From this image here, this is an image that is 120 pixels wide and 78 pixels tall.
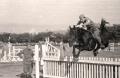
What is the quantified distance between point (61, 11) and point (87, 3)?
2258 millimetres

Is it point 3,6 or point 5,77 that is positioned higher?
point 3,6

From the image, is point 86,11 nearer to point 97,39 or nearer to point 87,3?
point 87,3

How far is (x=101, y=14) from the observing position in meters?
13.3

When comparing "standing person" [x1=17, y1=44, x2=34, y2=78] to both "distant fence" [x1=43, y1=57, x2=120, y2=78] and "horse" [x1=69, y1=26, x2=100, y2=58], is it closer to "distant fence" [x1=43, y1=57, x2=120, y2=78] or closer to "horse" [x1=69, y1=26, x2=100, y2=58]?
"distant fence" [x1=43, y1=57, x2=120, y2=78]

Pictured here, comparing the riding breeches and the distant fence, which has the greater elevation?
the riding breeches

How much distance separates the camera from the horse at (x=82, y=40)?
30.3 feet

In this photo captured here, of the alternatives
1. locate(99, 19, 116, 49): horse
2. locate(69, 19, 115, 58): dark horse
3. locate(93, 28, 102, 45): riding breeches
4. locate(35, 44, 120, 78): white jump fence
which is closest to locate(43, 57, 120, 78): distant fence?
locate(35, 44, 120, 78): white jump fence

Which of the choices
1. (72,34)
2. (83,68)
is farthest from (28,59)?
(83,68)

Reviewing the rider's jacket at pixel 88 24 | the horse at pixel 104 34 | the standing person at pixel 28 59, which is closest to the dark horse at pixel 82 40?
the rider's jacket at pixel 88 24

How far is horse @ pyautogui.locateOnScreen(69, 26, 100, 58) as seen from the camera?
9.24 metres

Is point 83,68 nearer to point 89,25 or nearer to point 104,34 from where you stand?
point 89,25

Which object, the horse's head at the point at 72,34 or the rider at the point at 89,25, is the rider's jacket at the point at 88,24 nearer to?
the rider at the point at 89,25

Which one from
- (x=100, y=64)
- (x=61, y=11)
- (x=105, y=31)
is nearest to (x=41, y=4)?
(x=61, y=11)

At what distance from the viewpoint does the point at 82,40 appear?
9.45m
